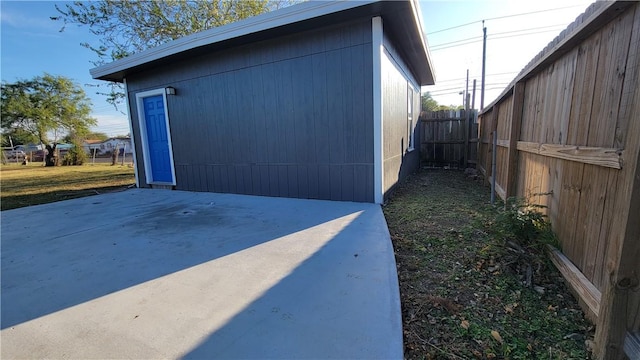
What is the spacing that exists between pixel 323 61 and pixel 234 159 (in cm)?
252

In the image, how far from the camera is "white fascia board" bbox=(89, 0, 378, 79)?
358 cm

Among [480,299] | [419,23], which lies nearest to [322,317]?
[480,299]

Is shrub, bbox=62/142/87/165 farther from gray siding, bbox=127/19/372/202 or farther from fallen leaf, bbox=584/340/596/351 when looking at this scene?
fallen leaf, bbox=584/340/596/351

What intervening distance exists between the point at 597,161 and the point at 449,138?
7.50 metres

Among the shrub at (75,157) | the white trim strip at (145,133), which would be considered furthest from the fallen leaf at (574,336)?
the shrub at (75,157)

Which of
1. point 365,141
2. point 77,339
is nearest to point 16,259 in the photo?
point 77,339

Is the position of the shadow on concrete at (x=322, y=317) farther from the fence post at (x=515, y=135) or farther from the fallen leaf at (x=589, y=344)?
the fence post at (x=515, y=135)

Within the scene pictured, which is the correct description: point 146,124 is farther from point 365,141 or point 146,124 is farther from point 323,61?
point 365,141

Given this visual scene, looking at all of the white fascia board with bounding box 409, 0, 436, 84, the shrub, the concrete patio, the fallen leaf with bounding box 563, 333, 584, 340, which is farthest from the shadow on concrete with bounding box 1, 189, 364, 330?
the shrub

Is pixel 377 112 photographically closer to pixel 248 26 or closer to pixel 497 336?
pixel 248 26

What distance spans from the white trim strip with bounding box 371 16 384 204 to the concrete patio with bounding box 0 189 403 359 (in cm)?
59

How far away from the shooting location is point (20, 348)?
1438 mm

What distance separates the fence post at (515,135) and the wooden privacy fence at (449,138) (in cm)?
484

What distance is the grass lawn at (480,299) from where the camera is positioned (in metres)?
1.38
